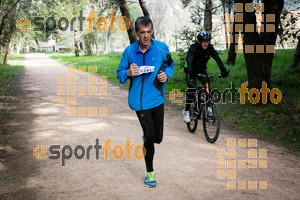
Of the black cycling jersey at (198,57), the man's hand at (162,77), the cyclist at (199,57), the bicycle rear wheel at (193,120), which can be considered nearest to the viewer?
the man's hand at (162,77)

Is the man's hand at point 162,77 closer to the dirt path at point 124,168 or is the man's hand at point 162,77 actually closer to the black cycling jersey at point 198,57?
the dirt path at point 124,168

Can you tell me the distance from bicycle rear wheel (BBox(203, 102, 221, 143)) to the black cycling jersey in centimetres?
84

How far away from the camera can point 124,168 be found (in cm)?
457

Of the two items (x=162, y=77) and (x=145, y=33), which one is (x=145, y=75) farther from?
(x=145, y=33)

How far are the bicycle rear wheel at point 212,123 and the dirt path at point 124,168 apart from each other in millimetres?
183

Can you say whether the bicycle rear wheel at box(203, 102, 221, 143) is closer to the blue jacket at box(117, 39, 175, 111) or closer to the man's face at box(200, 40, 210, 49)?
the man's face at box(200, 40, 210, 49)

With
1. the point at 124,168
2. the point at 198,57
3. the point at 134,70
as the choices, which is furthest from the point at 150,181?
the point at 198,57

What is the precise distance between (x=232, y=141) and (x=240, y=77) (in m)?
8.04

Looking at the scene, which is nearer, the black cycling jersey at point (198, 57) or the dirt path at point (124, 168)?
the dirt path at point (124, 168)

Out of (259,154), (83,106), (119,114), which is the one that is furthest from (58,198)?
(83,106)

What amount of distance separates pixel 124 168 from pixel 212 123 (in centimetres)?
234

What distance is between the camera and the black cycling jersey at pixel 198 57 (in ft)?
19.1

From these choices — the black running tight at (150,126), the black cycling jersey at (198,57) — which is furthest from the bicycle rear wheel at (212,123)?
the black running tight at (150,126)

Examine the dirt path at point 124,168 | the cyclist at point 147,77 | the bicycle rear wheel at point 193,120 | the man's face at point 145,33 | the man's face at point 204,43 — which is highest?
the man's face at point 204,43
